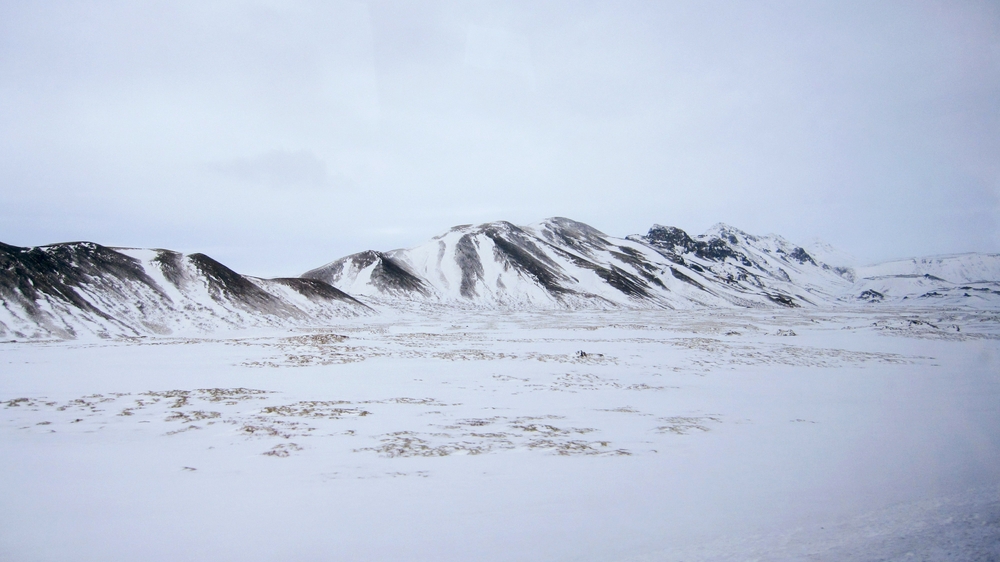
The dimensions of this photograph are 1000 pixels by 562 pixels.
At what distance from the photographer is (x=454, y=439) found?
999cm

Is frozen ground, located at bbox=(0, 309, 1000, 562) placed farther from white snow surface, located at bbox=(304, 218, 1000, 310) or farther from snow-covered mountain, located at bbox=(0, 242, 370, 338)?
white snow surface, located at bbox=(304, 218, 1000, 310)

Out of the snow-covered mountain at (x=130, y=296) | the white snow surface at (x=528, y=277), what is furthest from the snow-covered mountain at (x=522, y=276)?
the snow-covered mountain at (x=130, y=296)

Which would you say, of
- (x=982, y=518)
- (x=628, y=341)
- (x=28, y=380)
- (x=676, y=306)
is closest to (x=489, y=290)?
(x=676, y=306)

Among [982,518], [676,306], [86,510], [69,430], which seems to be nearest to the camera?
[86,510]

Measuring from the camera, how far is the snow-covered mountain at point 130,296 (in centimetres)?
3831

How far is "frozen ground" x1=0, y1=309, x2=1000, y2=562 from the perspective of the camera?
5.75 m

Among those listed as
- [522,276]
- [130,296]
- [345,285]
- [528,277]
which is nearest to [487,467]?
[130,296]

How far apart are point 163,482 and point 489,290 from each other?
12043 cm

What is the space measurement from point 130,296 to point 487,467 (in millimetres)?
54130

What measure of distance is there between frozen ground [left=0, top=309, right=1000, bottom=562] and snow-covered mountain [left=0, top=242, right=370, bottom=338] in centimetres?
2786

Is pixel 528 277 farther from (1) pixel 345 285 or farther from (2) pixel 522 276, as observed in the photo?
(1) pixel 345 285

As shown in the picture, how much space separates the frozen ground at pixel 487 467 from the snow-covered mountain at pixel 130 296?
27865mm

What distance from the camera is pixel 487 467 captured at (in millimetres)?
8359

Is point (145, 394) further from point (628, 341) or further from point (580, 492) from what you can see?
point (628, 341)
